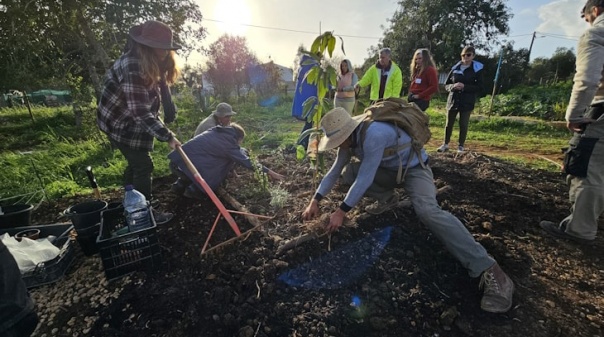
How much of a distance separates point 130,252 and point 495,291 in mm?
2782

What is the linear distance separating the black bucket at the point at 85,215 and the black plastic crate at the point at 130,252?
273 mm

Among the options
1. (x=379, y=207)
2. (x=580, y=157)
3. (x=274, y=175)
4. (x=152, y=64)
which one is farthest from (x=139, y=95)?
(x=580, y=157)

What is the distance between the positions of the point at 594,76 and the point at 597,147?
2.05 ft

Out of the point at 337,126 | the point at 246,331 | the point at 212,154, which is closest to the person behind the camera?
the point at 246,331

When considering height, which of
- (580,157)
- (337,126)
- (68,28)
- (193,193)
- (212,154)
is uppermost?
(68,28)

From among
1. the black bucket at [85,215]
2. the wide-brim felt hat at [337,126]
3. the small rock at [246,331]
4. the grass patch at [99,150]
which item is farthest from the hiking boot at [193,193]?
the small rock at [246,331]

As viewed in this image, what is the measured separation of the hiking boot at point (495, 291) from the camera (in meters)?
1.95

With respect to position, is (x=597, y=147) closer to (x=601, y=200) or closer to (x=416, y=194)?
(x=601, y=200)

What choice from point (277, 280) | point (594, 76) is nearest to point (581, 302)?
point (594, 76)

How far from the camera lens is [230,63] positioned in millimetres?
23656

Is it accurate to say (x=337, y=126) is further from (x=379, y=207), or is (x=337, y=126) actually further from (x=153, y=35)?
(x=153, y=35)

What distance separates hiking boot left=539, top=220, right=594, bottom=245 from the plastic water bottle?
12.8 ft

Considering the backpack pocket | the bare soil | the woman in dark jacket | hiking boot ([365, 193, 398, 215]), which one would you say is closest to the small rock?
the bare soil

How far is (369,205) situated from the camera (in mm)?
3143
